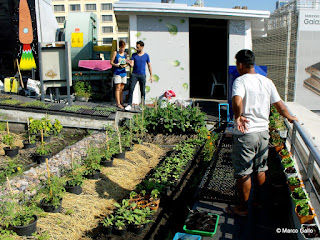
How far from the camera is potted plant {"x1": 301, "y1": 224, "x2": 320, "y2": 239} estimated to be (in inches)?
117

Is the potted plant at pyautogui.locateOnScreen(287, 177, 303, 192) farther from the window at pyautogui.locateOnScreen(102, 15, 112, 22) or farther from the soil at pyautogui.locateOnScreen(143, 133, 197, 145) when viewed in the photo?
the window at pyautogui.locateOnScreen(102, 15, 112, 22)

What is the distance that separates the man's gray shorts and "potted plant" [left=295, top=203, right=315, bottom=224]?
61 cm

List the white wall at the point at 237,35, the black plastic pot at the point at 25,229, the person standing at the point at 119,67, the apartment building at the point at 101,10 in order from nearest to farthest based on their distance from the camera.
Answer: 1. the black plastic pot at the point at 25,229
2. the person standing at the point at 119,67
3. the white wall at the point at 237,35
4. the apartment building at the point at 101,10

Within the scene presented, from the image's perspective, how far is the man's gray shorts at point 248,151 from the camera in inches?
141

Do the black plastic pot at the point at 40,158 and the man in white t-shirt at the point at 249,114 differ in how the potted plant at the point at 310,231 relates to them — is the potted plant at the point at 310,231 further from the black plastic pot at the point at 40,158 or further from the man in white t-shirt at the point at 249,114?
the black plastic pot at the point at 40,158

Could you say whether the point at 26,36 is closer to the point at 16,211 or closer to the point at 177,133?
the point at 177,133

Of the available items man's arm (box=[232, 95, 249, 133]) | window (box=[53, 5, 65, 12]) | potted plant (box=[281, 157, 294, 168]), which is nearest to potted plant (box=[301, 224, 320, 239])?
man's arm (box=[232, 95, 249, 133])

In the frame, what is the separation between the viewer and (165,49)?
10.9 metres

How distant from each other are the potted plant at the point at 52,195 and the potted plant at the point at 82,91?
6.54m

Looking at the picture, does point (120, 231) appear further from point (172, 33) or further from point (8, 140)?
point (172, 33)

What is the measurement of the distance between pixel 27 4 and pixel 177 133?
8.18m

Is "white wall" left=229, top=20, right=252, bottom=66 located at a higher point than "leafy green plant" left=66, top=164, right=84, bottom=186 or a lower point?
higher

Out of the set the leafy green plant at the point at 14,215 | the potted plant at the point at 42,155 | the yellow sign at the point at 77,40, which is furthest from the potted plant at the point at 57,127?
the yellow sign at the point at 77,40

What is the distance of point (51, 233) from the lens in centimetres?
386
